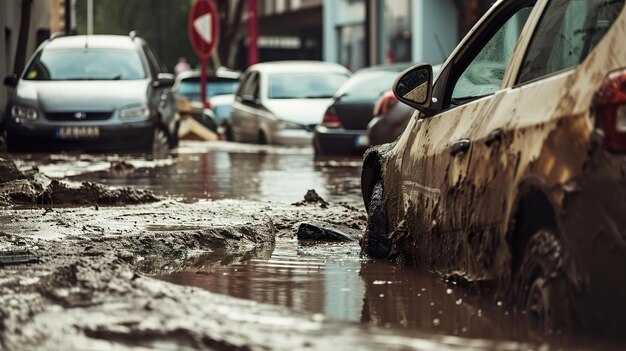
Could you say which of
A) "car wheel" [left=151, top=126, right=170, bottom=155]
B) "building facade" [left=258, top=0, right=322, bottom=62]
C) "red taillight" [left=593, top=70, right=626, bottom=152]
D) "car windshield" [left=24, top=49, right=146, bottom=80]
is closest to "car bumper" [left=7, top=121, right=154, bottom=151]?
"car wheel" [left=151, top=126, right=170, bottom=155]

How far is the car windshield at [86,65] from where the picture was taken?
21.4 metres

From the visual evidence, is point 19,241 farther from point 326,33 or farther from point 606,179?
point 326,33

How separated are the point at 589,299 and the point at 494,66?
225cm

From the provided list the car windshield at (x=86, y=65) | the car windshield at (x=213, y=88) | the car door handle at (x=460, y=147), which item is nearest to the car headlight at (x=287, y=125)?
the car windshield at (x=86, y=65)

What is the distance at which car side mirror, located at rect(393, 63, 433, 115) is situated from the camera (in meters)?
7.39

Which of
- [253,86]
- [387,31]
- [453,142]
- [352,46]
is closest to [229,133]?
[253,86]

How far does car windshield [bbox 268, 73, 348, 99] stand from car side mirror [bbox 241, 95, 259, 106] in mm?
285

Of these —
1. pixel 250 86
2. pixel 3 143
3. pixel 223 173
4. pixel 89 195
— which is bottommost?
pixel 223 173

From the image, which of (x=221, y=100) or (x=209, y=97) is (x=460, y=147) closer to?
(x=221, y=100)

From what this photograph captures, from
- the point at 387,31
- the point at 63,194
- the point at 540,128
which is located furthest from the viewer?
the point at 387,31

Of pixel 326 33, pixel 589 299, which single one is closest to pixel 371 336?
pixel 589 299

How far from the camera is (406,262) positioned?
771 cm

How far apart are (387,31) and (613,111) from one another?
36814mm

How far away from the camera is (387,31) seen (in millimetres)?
41688
